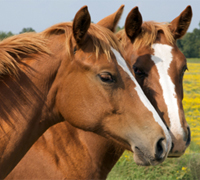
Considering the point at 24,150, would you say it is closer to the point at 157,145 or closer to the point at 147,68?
the point at 157,145

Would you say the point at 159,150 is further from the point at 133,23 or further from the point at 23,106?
the point at 133,23

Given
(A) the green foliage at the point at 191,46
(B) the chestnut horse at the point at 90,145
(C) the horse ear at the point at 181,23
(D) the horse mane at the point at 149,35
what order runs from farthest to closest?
(A) the green foliage at the point at 191,46
(C) the horse ear at the point at 181,23
(D) the horse mane at the point at 149,35
(B) the chestnut horse at the point at 90,145

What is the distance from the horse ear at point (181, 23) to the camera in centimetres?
A: 322

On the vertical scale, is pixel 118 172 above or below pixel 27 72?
below

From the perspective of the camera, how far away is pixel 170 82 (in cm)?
266

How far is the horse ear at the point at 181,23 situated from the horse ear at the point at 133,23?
0.47 metres

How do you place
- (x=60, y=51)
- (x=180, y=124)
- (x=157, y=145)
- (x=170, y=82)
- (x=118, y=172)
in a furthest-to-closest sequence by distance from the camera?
(x=118, y=172) < (x=170, y=82) < (x=180, y=124) < (x=60, y=51) < (x=157, y=145)

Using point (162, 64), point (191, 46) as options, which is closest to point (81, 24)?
point (162, 64)

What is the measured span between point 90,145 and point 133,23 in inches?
59.0

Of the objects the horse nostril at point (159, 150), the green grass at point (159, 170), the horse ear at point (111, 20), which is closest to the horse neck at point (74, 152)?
the horse nostril at point (159, 150)

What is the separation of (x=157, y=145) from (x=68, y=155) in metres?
1.10

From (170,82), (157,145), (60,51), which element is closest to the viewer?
(157,145)

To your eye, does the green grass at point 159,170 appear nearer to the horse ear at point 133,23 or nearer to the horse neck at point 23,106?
the horse ear at point 133,23

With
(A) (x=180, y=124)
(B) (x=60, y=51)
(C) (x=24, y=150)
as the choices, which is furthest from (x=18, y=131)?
(A) (x=180, y=124)
